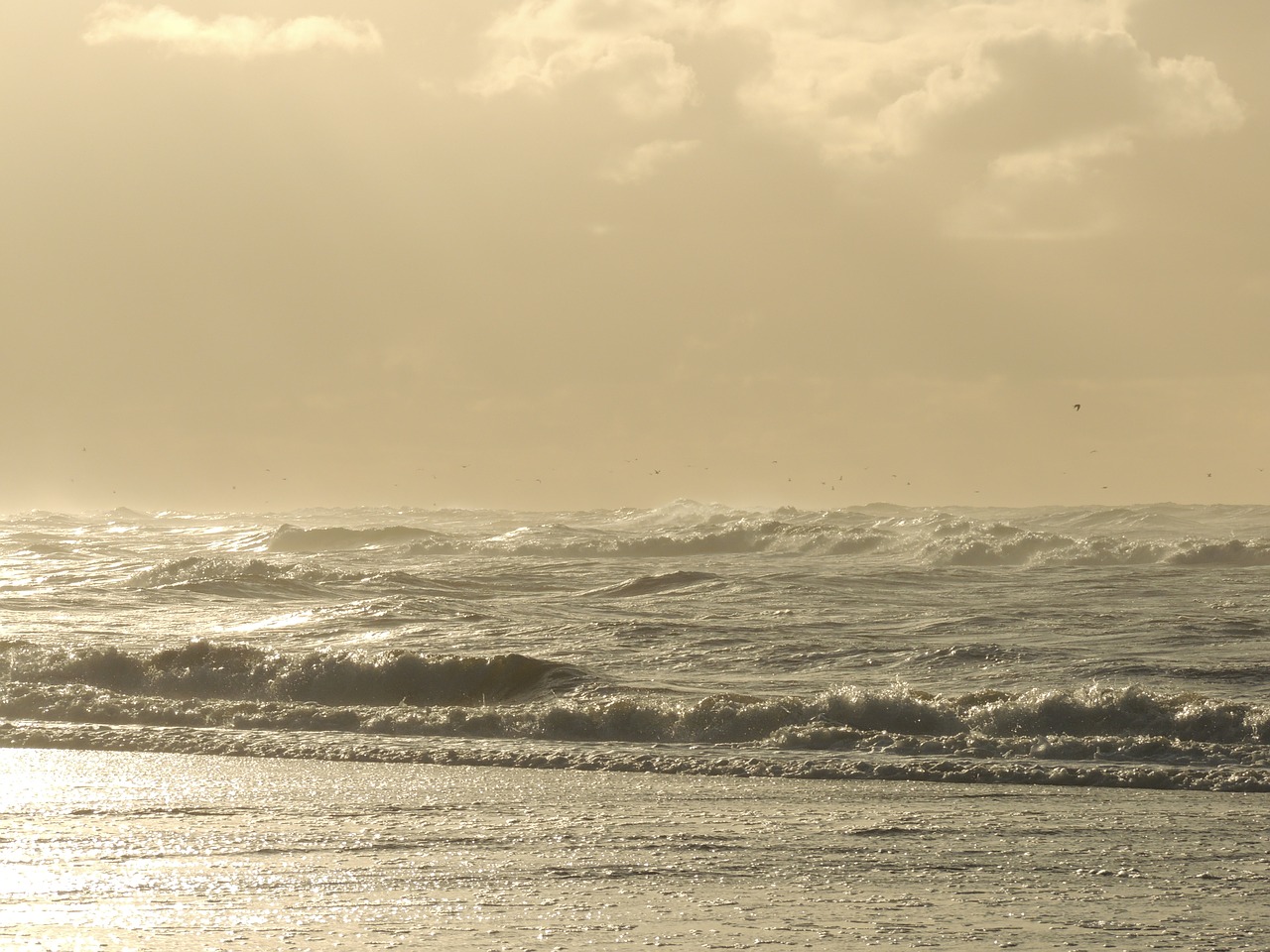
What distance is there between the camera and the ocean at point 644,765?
20.0ft

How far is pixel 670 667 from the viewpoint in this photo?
14.8 metres

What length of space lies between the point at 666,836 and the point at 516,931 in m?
2.00

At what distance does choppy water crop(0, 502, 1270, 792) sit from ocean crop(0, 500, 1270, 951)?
0.06 meters

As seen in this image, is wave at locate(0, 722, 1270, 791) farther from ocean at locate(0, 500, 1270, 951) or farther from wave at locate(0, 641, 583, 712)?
wave at locate(0, 641, 583, 712)

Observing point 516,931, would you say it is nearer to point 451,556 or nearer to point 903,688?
point 903,688

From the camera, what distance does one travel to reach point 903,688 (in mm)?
12266

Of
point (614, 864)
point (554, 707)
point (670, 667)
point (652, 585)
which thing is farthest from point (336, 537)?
point (614, 864)

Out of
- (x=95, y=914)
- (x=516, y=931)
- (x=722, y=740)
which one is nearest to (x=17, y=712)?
(x=722, y=740)

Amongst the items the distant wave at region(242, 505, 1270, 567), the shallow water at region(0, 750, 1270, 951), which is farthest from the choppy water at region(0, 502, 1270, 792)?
the distant wave at region(242, 505, 1270, 567)

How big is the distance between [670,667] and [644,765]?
448 centimetres

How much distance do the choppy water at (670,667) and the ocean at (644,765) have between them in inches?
2.3

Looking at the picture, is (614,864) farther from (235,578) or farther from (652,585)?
(235,578)

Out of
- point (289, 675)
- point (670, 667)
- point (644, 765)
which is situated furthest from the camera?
point (670, 667)

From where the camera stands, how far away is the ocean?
609 cm
